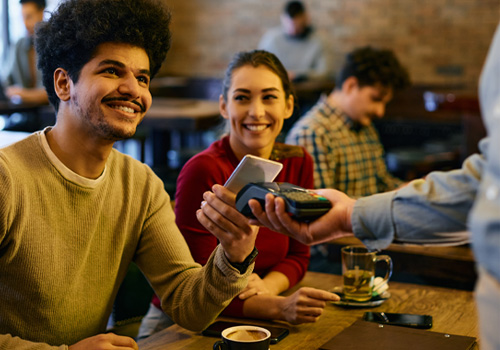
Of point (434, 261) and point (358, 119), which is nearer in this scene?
point (434, 261)

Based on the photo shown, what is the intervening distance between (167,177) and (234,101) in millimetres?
2449

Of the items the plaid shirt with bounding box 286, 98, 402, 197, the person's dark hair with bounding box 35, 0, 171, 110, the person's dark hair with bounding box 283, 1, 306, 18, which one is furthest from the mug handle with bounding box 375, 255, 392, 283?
the person's dark hair with bounding box 283, 1, 306, 18

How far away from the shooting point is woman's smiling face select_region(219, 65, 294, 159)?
6.38 ft

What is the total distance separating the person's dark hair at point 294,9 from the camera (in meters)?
6.63

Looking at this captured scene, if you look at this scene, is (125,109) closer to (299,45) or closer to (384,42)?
(299,45)

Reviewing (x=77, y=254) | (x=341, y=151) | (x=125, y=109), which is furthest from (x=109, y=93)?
(x=341, y=151)

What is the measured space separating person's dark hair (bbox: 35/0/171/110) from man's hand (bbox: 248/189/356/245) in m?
0.55

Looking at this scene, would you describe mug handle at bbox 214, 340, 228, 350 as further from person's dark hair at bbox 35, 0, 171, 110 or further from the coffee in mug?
person's dark hair at bbox 35, 0, 171, 110

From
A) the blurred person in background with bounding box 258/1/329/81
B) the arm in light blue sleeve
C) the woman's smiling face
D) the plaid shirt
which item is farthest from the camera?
the blurred person in background with bounding box 258/1/329/81

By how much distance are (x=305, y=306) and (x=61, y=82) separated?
2.48 feet

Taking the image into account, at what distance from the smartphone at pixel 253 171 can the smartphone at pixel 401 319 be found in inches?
17.3

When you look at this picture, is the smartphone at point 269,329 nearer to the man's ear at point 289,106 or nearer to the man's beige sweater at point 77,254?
the man's beige sweater at point 77,254

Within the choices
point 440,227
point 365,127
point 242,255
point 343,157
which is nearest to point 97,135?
point 242,255

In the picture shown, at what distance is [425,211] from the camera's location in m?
1.09
